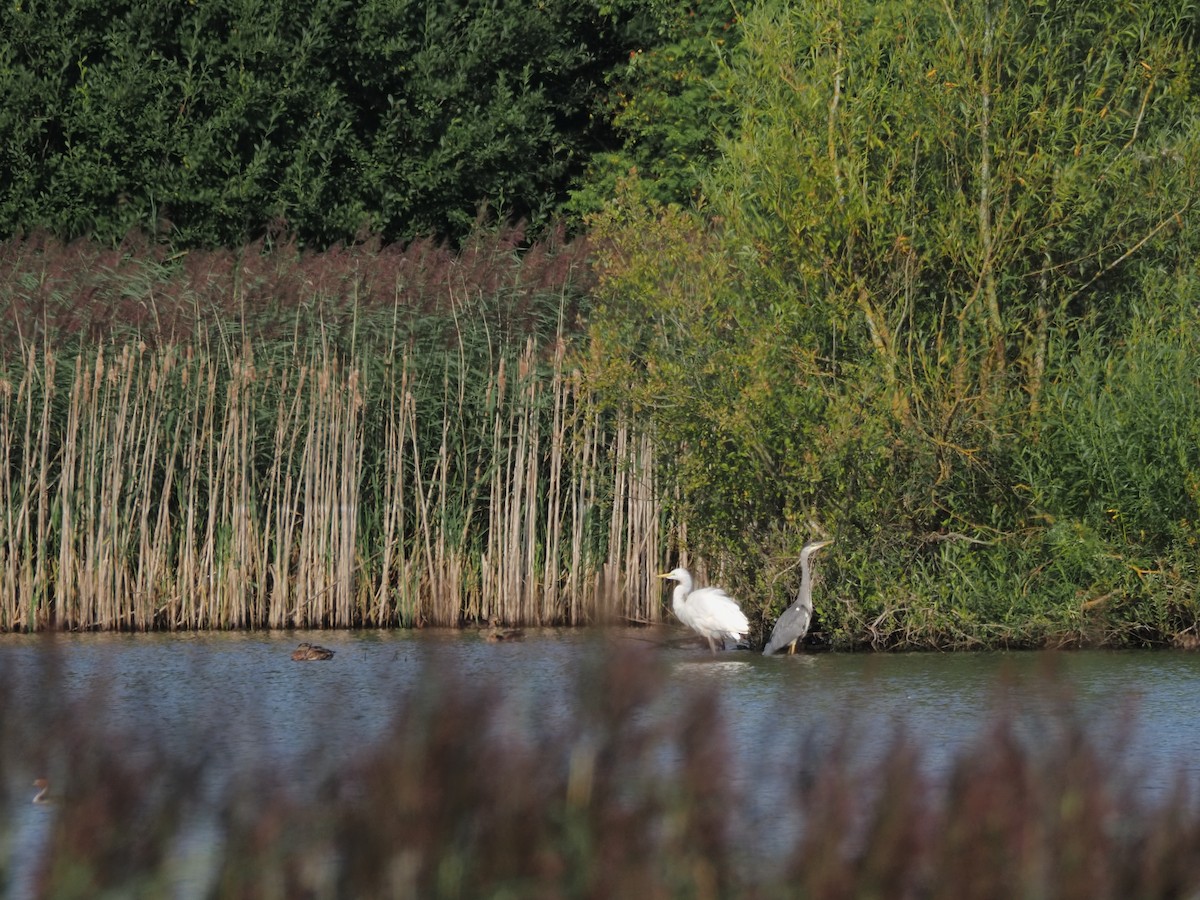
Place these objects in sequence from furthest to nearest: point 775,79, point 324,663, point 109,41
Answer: point 109,41 → point 775,79 → point 324,663

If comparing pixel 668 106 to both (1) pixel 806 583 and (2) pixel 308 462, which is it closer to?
(2) pixel 308 462

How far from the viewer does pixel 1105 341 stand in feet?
41.2

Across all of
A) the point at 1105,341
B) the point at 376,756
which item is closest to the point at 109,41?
the point at 1105,341

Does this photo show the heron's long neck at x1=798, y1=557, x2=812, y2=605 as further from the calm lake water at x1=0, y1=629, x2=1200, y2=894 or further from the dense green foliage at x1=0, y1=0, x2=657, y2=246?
the dense green foliage at x1=0, y1=0, x2=657, y2=246

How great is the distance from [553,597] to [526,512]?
55cm

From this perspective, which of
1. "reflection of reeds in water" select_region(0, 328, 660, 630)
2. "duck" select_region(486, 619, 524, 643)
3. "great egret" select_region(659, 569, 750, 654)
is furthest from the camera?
"reflection of reeds in water" select_region(0, 328, 660, 630)

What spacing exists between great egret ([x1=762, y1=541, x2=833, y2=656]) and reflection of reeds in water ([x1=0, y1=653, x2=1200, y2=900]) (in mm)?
7349

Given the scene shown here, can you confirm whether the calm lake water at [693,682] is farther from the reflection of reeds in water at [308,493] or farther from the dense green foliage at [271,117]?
the dense green foliage at [271,117]

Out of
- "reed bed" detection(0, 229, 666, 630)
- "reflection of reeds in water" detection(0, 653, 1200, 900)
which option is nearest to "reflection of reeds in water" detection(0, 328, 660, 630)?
"reed bed" detection(0, 229, 666, 630)

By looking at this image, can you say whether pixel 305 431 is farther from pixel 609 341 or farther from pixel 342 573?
pixel 609 341

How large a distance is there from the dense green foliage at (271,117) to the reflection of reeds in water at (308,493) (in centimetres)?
730

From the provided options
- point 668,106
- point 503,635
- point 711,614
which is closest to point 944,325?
point 711,614

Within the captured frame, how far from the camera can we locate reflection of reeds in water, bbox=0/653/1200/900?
142 inches

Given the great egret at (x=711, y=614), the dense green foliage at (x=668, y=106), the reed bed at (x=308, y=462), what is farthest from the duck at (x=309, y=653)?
the dense green foliage at (x=668, y=106)
